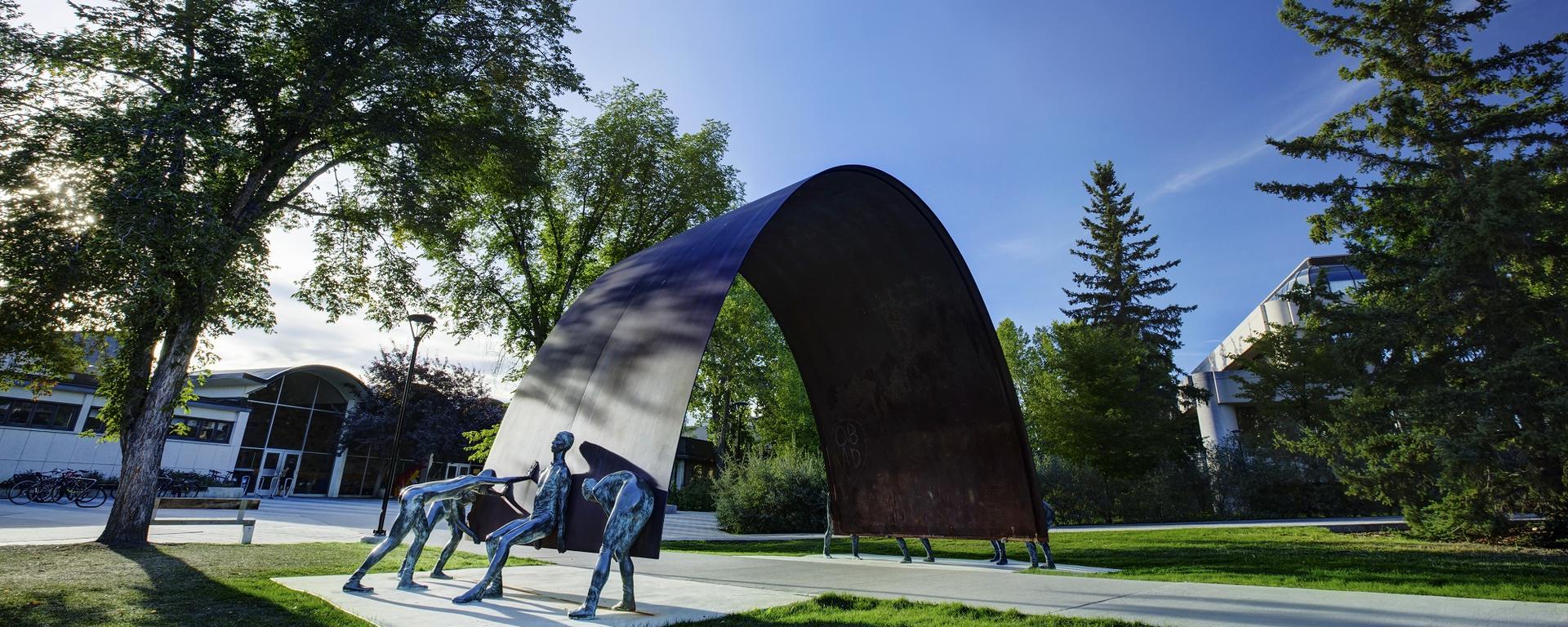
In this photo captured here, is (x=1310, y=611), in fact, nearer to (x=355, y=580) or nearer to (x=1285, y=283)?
(x=355, y=580)

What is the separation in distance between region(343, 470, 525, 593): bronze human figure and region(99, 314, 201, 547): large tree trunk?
7224 millimetres

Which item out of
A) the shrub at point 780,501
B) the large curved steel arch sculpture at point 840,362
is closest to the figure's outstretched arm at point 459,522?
the large curved steel arch sculpture at point 840,362

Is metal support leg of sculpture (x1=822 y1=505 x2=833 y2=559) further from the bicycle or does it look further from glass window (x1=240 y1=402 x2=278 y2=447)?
glass window (x1=240 y1=402 x2=278 y2=447)

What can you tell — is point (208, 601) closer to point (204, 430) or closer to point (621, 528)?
point (621, 528)

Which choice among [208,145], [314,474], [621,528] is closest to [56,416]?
[314,474]

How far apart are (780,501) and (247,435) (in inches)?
1133

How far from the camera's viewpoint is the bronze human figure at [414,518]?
5.64 metres

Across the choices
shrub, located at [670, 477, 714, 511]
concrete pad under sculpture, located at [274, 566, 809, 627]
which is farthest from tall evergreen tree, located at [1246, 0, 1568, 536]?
shrub, located at [670, 477, 714, 511]

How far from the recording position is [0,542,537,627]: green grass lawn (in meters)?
4.69

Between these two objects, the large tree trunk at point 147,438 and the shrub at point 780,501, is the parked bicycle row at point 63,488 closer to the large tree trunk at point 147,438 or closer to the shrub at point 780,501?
the large tree trunk at point 147,438

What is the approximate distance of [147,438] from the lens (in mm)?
10273

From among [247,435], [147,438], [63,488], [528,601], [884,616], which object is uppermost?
[247,435]

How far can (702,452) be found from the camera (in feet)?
148

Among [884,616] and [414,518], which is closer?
[884,616]
